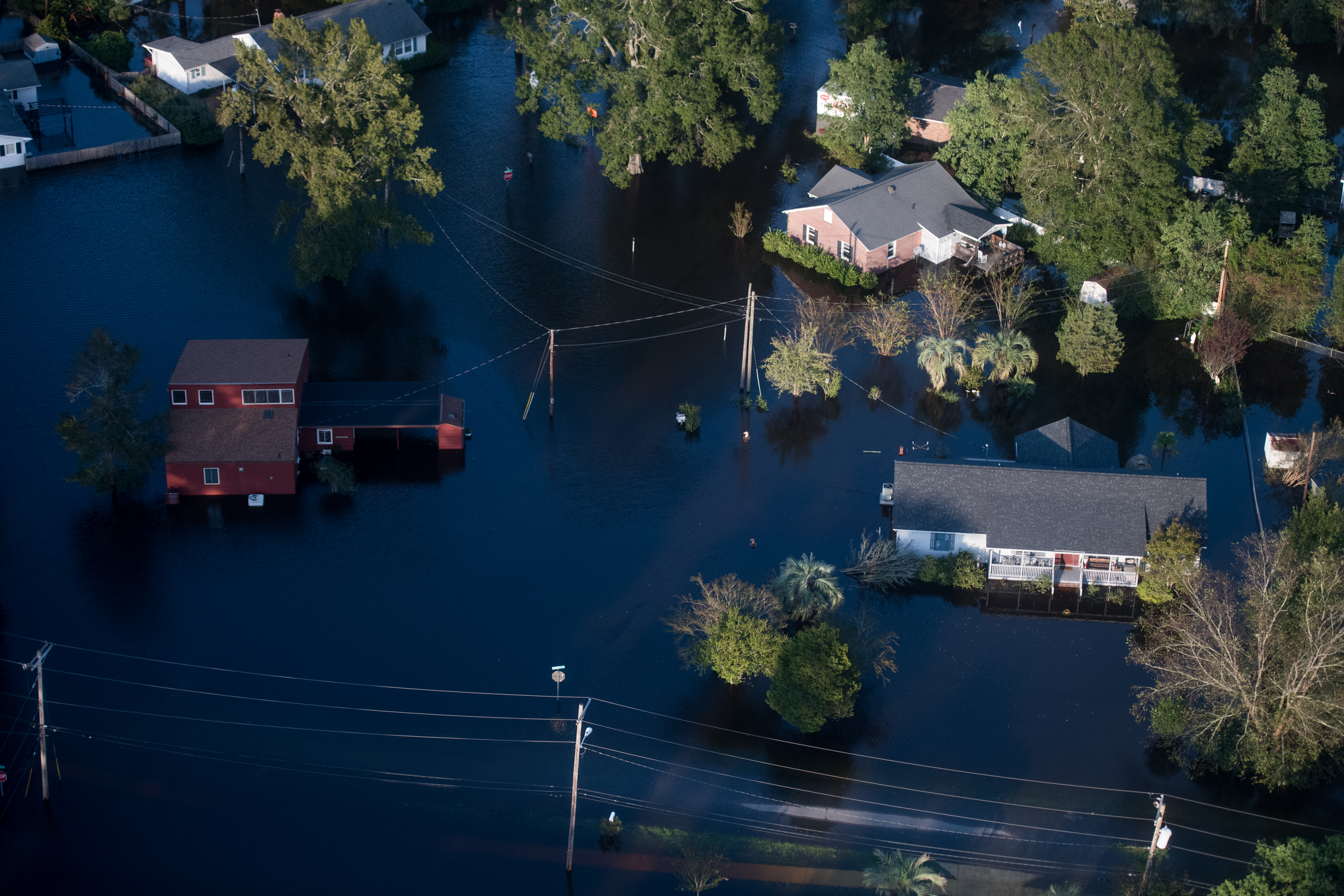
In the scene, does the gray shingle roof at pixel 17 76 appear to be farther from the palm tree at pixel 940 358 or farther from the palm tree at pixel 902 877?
the palm tree at pixel 902 877

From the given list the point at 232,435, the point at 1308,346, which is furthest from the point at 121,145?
the point at 1308,346

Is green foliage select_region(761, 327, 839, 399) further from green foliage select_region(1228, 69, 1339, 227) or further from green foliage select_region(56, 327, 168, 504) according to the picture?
green foliage select_region(1228, 69, 1339, 227)

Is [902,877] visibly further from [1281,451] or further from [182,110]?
[182,110]

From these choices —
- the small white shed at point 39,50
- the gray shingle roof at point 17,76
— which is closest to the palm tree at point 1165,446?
the gray shingle roof at point 17,76

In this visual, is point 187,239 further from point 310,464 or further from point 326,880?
point 326,880

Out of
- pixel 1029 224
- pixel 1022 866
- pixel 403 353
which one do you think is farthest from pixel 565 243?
pixel 1022 866

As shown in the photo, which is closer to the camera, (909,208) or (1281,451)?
(1281,451)
